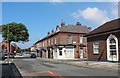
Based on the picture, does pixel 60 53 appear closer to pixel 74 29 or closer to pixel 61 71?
pixel 74 29

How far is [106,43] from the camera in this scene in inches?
1310

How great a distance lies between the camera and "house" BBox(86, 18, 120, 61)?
3130cm

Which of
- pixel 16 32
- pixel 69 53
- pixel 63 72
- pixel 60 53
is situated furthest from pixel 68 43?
pixel 63 72

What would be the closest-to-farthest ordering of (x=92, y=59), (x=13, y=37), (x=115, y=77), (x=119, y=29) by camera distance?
1. (x=115, y=77)
2. (x=119, y=29)
3. (x=92, y=59)
4. (x=13, y=37)

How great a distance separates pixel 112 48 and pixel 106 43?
4.00ft

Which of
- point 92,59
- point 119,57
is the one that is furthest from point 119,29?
point 92,59

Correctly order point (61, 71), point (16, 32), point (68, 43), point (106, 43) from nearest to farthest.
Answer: point (61, 71), point (106, 43), point (68, 43), point (16, 32)

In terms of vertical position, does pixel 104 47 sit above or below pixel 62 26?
below

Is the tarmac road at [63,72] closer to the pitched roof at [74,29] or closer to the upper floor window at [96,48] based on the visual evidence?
the upper floor window at [96,48]

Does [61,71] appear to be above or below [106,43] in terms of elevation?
below

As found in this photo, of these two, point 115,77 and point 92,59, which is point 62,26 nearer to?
point 92,59

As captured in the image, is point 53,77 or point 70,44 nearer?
point 53,77

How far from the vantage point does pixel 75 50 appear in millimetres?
57969

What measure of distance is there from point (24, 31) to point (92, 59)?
141ft
